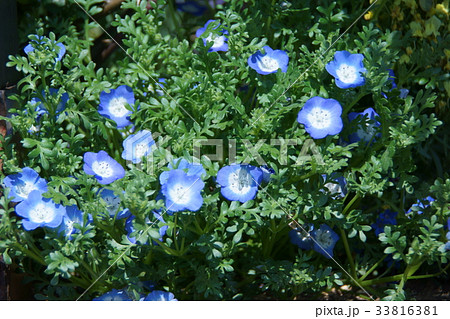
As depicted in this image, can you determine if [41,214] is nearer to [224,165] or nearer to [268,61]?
[224,165]

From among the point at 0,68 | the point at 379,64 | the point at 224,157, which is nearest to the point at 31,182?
the point at 0,68

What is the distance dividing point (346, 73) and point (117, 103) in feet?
2.87

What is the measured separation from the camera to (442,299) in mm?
2297

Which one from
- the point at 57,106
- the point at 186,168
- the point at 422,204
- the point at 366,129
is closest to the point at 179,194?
the point at 186,168

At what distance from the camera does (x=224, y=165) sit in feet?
6.72

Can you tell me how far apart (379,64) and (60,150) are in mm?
1163

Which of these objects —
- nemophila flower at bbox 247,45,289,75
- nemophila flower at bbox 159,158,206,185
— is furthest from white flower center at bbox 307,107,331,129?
nemophila flower at bbox 159,158,206,185

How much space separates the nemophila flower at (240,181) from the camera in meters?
1.91

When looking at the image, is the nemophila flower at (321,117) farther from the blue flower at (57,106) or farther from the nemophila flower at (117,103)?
the blue flower at (57,106)

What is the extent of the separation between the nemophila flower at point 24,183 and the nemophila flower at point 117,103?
38cm

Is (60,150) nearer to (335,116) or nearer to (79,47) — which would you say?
(79,47)

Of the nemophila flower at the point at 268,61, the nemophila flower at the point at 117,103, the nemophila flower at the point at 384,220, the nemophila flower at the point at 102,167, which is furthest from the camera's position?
the nemophila flower at the point at 384,220

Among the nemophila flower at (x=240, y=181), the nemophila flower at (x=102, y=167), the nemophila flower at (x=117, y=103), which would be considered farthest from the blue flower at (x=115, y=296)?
Result: the nemophila flower at (x=117, y=103)

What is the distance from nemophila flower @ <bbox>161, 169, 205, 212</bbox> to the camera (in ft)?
5.82
